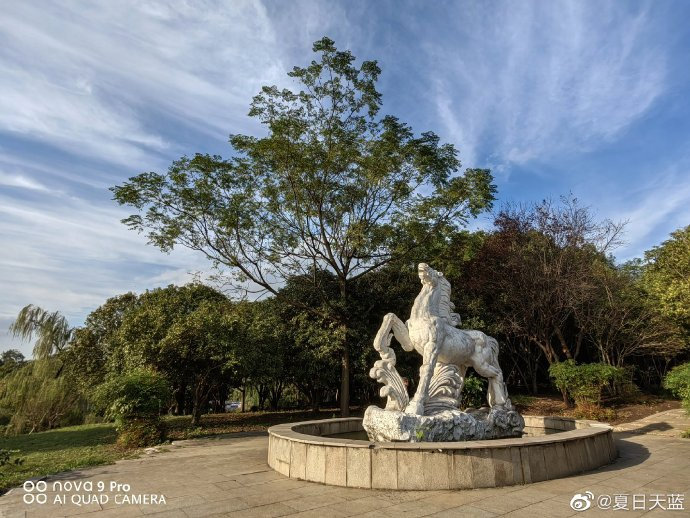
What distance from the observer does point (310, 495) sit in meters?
4.91

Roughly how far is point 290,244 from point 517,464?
1024cm

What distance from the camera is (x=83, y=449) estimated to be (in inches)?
383

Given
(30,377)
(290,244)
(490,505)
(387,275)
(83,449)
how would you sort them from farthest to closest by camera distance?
(387,275)
(30,377)
(290,244)
(83,449)
(490,505)

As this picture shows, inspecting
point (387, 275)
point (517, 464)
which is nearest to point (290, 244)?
point (387, 275)

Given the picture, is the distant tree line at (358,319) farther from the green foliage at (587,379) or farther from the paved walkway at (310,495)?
the paved walkway at (310,495)

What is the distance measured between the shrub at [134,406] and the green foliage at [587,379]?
12.0m

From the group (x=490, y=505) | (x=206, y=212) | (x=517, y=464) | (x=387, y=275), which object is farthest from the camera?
(x=387, y=275)

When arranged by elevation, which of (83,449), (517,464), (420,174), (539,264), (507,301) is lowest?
(83,449)

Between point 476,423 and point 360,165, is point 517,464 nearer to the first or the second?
point 476,423

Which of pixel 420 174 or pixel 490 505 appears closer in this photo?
pixel 490 505

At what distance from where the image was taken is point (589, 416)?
1257 centimetres

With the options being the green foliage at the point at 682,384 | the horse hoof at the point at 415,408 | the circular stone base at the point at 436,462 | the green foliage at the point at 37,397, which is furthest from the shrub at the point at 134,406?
the green foliage at the point at 682,384

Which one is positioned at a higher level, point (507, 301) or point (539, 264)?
point (539, 264)

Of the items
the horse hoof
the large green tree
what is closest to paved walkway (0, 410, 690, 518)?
the horse hoof
